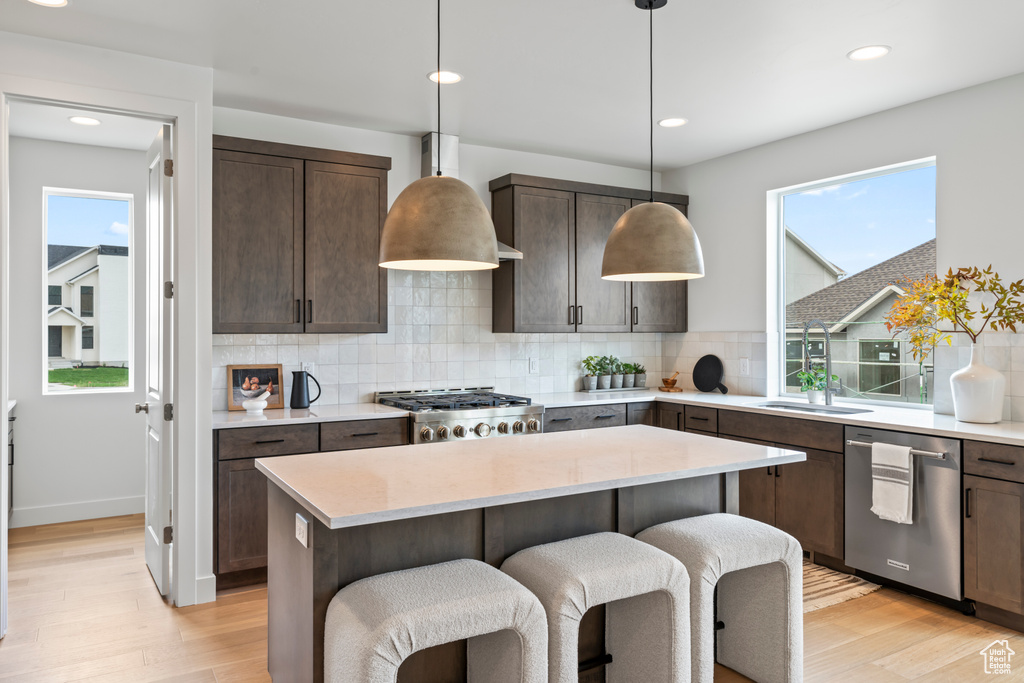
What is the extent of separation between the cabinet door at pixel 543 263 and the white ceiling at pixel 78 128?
2302mm

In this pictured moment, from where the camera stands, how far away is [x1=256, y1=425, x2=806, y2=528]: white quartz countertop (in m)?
1.88

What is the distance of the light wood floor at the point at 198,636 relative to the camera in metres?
2.69

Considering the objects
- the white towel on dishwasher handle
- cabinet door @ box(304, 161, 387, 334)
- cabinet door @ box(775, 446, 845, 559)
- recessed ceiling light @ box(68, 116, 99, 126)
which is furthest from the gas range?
recessed ceiling light @ box(68, 116, 99, 126)

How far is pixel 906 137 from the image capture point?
394 cm

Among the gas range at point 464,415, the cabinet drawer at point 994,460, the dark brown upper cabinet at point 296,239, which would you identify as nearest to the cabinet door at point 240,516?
the dark brown upper cabinet at point 296,239

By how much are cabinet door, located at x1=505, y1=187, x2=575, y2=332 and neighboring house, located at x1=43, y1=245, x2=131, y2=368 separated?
2815 mm

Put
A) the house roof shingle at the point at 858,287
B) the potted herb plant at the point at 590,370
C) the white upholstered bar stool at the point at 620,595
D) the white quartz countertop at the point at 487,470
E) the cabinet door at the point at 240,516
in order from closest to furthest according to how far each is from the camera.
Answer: the white quartz countertop at the point at 487,470 → the white upholstered bar stool at the point at 620,595 → the cabinet door at the point at 240,516 → the house roof shingle at the point at 858,287 → the potted herb plant at the point at 590,370

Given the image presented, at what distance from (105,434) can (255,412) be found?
1962 millimetres

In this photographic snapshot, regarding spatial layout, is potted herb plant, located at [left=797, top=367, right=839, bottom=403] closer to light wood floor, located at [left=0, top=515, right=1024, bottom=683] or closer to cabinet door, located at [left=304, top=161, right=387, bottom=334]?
light wood floor, located at [left=0, top=515, right=1024, bottom=683]

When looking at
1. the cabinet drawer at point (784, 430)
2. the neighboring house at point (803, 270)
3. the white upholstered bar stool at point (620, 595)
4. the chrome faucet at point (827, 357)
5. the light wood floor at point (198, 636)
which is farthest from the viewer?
the neighboring house at point (803, 270)

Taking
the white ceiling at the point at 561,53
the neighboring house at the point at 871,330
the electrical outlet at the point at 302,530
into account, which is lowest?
the electrical outlet at the point at 302,530

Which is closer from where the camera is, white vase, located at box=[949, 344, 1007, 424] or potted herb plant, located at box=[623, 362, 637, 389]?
white vase, located at box=[949, 344, 1007, 424]

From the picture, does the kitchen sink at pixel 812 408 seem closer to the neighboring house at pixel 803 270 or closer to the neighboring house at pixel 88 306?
the neighboring house at pixel 803 270

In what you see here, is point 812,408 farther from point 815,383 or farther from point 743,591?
point 743,591
